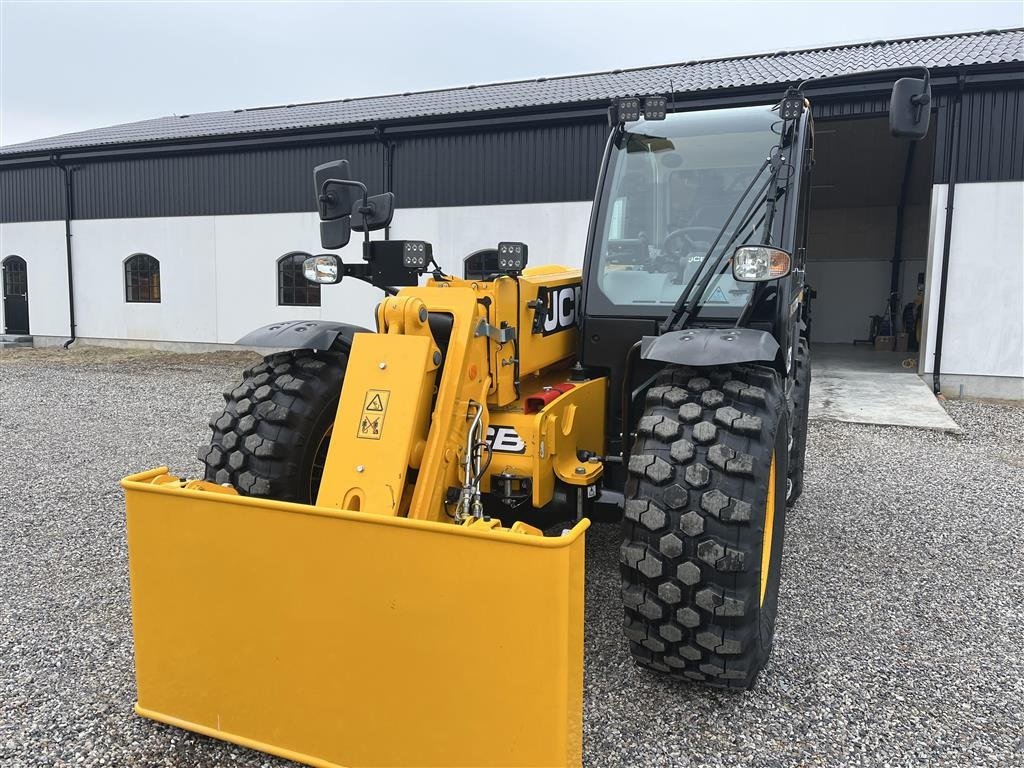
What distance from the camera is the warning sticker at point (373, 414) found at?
296 centimetres

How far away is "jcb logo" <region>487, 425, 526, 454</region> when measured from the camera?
3.38 m

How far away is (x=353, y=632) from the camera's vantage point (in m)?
2.46

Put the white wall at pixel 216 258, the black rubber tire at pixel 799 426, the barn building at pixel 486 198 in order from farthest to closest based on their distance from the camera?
the white wall at pixel 216 258 < the barn building at pixel 486 198 < the black rubber tire at pixel 799 426

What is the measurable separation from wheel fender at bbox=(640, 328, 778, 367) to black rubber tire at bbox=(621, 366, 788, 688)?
173 mm

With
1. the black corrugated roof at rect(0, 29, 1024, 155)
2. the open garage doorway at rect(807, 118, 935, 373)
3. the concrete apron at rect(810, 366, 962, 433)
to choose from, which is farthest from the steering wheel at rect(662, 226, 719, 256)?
the open garage doorway at rect(807, 118, 935, 373)

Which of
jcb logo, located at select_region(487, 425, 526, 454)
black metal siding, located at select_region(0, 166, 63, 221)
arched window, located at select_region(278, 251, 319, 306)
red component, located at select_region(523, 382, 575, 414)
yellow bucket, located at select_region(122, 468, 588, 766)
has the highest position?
black metal siding, located at select_region(0, 166, 63, 221)

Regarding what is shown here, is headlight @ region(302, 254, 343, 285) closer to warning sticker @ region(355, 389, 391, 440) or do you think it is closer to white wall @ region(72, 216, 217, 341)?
Answer: warning sticker @ region(355, 389, 391, 440)

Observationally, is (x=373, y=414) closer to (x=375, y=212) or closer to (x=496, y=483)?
(x=496, y=483)

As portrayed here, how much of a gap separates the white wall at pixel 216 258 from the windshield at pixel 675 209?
9.44 meters

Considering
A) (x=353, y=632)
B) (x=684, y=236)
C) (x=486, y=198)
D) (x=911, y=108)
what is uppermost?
(x=486, y=198)

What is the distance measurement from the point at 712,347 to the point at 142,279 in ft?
55.6

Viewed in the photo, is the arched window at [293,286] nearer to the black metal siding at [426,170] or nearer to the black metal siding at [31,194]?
the black metal siding at [426,170]

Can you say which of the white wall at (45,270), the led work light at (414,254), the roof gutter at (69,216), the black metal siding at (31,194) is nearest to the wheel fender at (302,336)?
the led work light at (414,254)

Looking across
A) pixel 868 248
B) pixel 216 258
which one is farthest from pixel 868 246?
pixel 216 258
